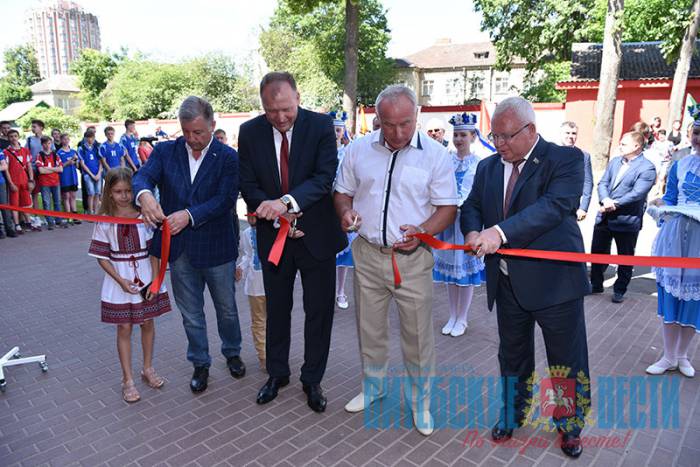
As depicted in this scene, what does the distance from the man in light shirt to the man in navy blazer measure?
3479 mm

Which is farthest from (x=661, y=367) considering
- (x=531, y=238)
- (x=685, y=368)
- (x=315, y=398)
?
(x=315, y=398)

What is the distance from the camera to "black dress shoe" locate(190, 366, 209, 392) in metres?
3.92

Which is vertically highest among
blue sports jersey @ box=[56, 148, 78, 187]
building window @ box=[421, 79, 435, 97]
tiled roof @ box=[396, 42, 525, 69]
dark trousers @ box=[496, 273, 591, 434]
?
tiled roof @ box=[396, 42, 525, 69]

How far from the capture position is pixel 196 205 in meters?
3.66

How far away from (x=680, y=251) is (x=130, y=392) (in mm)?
4425

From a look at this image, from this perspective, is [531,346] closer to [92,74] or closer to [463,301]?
[463,301]

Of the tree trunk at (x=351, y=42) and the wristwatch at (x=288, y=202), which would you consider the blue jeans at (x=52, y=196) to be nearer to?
the wristwatch at (x=288, y=202)

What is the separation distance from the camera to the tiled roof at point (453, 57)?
52.9 meters

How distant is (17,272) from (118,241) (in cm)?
535

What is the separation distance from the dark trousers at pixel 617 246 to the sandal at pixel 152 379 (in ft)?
16.8

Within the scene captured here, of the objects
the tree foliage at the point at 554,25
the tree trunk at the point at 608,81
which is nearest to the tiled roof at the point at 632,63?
the tree foliage at the point at 554,25

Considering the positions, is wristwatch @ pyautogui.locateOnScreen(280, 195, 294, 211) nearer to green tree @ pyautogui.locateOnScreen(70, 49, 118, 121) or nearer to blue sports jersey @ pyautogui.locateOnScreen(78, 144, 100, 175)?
blue sports jersey @ pyautogui.locateOnScreen(78, 144, 100, 175)

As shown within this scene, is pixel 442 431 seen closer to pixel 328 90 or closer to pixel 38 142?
pixel 38 142

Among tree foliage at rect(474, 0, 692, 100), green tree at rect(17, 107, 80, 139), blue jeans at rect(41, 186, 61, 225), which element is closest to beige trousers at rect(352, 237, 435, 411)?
blue jeans at rect(41, 186, 61, 225)
